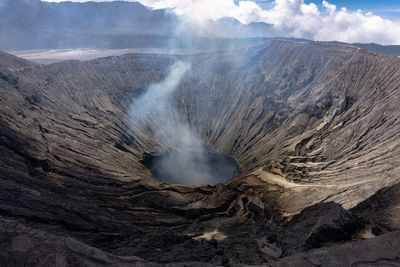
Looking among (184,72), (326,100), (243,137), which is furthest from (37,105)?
(326,100)

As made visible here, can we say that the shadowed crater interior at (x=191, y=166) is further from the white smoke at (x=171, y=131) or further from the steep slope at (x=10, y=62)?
the steep slope at (x=10, y=62)

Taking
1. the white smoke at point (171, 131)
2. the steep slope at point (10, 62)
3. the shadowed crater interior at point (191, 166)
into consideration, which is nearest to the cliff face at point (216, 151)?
the steep slope at point (10, 62)

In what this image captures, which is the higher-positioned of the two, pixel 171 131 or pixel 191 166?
pixel 171 131

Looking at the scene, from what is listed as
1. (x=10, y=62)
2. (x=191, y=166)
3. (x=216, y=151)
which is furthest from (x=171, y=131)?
(x=10, y=62)

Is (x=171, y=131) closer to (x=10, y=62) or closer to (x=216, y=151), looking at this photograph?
(x=216, y=151)

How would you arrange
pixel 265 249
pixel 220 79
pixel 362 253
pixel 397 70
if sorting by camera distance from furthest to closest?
pixel 220 79
pixel 397 70
pixel 265 249
pixel 362 253

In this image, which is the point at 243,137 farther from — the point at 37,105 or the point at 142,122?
the point at 37,105
